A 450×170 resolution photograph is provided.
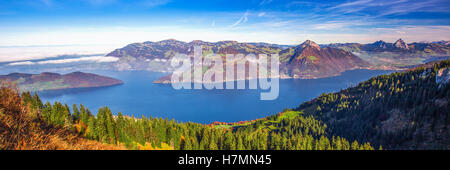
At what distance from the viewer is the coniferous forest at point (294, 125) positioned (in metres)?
14.7

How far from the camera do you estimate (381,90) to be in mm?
120625

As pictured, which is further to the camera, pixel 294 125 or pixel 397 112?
pixel 294 125

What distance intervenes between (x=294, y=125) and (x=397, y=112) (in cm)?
4402

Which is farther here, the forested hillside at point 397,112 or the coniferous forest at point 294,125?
the forested hillside at point 397,112

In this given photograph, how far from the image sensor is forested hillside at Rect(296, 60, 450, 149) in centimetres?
7143

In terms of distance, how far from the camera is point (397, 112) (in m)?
93.1

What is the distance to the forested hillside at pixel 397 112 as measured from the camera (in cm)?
7143

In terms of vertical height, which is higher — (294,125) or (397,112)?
(397,112)

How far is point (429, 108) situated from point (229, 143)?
78.2 metres

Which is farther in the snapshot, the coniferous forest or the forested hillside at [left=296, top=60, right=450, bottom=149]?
the forested hillside at [left=296, top=60, right=450, bottom=149]
